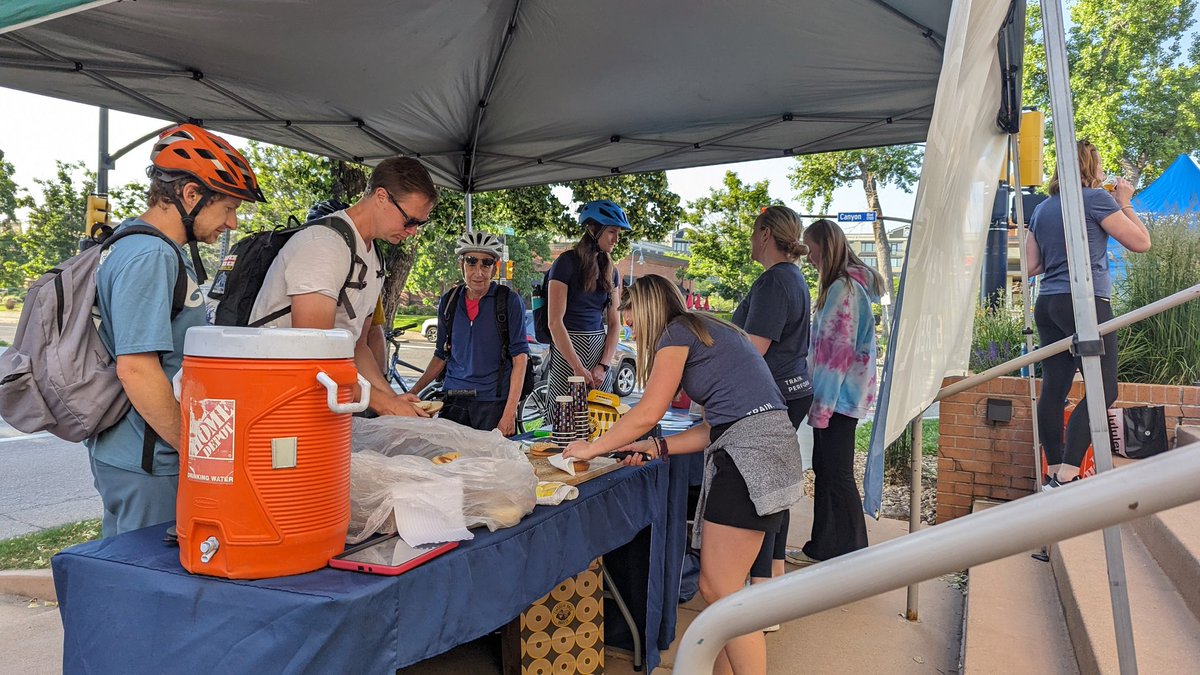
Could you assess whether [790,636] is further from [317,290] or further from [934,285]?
[317,290]

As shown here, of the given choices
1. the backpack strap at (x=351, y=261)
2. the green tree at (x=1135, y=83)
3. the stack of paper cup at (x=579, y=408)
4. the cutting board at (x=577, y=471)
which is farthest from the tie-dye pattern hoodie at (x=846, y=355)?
the green tree at (x=1135, y=83)

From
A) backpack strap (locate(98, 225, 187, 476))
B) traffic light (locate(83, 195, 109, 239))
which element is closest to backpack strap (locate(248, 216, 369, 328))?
backpack strap (locate(98, 225, 187, 476))

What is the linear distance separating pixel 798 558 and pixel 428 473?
313cm

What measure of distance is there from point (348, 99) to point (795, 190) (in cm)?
2085

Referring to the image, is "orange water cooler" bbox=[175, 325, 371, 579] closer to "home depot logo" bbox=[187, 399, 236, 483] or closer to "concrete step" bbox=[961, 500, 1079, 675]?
"home depot logo" bbox=[187, 399, 236, 483]

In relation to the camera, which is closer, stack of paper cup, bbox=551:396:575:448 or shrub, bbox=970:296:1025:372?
stack of paper cup, bbox=551:396:575:448

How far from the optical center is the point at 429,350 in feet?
84.8

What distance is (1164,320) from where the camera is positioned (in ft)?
16.7

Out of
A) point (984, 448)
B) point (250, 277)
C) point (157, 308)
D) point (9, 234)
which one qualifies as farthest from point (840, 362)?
point (9, 234)

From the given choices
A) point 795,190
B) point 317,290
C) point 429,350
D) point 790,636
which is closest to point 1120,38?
point 795,190

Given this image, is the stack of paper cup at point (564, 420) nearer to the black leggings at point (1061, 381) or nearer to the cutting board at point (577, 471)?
the cutting board at point (577, 471)

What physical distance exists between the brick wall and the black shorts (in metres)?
2.90

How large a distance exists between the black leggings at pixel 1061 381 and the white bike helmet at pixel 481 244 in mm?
2823

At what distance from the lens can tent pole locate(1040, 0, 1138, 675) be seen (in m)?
1.82
